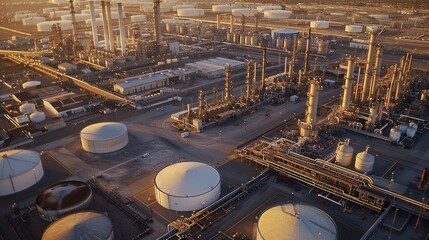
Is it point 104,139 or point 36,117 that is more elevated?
point 104,139

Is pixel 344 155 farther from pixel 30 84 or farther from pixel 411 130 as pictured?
pixel 30 84

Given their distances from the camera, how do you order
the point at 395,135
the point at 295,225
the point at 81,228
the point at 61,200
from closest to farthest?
the point at 295,225 → the point at 81,228 → the point at 61,200 → the point at 395,135

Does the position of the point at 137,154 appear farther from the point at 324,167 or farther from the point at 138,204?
the point at 324,167

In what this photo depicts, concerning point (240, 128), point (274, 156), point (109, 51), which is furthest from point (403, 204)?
point (109, 51)

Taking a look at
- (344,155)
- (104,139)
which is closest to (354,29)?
(344,155)

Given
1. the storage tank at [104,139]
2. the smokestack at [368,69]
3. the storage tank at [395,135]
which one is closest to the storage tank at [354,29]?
the smokestack at [368,69]

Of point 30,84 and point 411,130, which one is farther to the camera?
point 30,84

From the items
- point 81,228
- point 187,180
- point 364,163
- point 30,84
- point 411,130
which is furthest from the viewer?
point 30,84

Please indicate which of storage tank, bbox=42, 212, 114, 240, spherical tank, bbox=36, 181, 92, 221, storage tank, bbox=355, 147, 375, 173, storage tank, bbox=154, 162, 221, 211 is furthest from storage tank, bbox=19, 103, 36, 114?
storage tank, bbox=355, 147, 375, 173
